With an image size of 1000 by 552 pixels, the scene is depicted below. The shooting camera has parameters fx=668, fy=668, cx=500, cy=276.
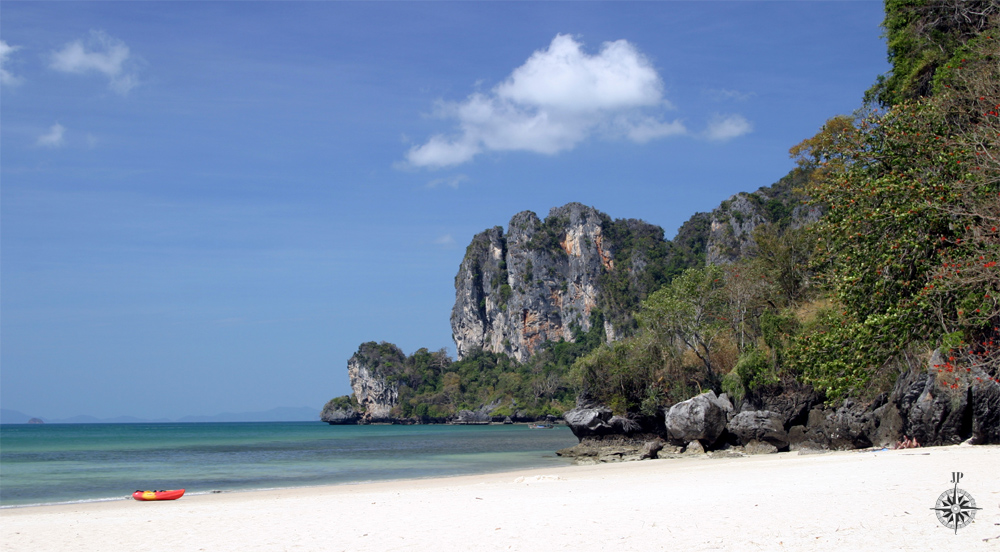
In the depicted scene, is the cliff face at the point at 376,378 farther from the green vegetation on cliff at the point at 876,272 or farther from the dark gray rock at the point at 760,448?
the dark gray rock at the point at 760,448

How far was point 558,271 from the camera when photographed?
127688 millimetres

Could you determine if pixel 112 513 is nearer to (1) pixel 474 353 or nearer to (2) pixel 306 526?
(2) pixel 306 526

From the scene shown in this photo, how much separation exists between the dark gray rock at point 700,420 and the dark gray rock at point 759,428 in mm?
612

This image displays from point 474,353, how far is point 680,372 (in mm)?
105630

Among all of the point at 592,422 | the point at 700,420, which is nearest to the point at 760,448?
the point at 700,420

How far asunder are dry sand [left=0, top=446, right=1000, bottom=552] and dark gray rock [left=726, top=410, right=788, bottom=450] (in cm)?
1078

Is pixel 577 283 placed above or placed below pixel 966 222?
above

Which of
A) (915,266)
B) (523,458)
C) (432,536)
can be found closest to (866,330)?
(915,266)

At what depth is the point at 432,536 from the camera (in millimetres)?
7906

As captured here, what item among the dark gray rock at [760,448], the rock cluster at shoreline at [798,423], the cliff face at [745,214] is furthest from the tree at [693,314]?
the cliff face at [745,214]

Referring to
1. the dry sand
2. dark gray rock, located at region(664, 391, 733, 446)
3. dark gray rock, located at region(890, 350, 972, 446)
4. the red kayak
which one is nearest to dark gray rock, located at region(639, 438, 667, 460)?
dark gray rock, located at region(664, 391, 733, 446)

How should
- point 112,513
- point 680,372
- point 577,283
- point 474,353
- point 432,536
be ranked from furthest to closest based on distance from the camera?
point 474,353 → point 577,283 → point 680,372 → point 112,513 → point 432,536

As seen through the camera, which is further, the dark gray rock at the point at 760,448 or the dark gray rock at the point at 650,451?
the dark gray rock at the point at 650,451

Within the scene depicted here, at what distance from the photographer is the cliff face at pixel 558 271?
123 m
